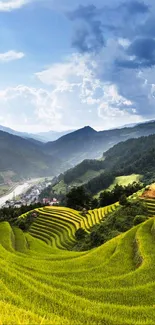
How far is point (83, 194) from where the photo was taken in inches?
3474

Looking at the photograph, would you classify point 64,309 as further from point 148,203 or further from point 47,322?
point 148,203

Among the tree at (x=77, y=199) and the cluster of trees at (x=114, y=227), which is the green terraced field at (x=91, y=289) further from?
the tree at (x=77, y=199)

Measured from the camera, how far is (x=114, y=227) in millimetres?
39000

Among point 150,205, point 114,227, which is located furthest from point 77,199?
point 114,227

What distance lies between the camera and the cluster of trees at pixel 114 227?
35.5 meters

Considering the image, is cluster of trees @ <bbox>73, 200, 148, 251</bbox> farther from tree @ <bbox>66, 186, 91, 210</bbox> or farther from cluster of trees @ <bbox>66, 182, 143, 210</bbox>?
tree @ <bbox>66, 186, 91, 210</bbox>

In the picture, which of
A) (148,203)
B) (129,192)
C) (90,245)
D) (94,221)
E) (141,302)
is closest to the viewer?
(141,302)

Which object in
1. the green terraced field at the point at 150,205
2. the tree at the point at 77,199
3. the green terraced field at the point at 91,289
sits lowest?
the tree at the point at 77,199

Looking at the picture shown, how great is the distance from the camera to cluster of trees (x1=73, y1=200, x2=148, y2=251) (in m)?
35.5

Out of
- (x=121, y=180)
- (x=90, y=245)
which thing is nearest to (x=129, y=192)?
(x=90, y=245)

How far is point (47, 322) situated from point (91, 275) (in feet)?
26.4

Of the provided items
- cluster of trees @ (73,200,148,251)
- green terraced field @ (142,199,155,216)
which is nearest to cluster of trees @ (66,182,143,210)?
green terraced field @ (142,199,155,216)

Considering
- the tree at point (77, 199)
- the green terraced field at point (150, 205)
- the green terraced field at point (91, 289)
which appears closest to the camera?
the green terraced field at point (91, 289)

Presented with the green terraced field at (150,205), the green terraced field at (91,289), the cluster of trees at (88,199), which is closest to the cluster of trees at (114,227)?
the green terraced field at (150,205)
